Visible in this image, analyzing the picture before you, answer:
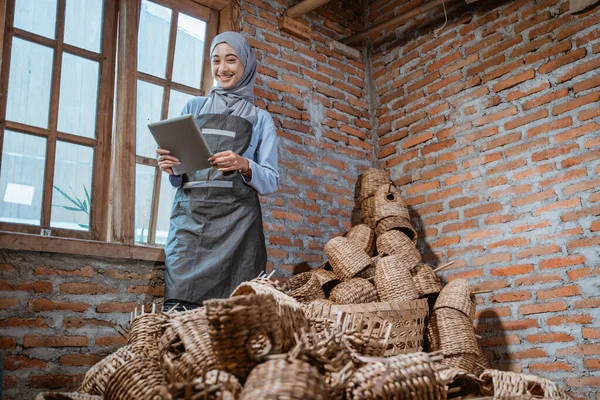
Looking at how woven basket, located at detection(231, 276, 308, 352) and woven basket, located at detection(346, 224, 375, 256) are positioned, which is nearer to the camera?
woven basket, located at detection(231, 276, 308, 352)

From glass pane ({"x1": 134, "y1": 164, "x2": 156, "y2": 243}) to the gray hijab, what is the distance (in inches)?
26.5

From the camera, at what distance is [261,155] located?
312cm

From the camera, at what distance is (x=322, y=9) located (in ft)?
15.4

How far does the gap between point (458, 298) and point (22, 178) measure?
8.31 feet

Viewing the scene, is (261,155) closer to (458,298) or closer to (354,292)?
(354,292)

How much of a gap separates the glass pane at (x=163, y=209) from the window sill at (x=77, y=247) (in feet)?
0.94

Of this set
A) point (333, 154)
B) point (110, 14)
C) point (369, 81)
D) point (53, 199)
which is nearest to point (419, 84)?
point (369, 81)

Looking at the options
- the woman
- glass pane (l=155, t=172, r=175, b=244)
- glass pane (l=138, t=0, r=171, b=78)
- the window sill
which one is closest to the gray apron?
the woman

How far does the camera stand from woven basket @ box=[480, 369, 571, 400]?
2.07 meters

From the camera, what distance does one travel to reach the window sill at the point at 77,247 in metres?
2.79

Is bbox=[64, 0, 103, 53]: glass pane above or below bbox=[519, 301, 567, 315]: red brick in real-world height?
above

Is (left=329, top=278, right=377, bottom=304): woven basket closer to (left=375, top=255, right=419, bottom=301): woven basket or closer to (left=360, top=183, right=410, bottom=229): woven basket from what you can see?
(left=375, top=255, right=419, bottom=301): woven basket

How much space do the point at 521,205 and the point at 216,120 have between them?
2.04 metres

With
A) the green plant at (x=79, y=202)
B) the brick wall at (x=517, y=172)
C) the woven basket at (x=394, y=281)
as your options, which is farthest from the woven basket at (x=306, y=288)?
the green plant at (x=79, y=202)
